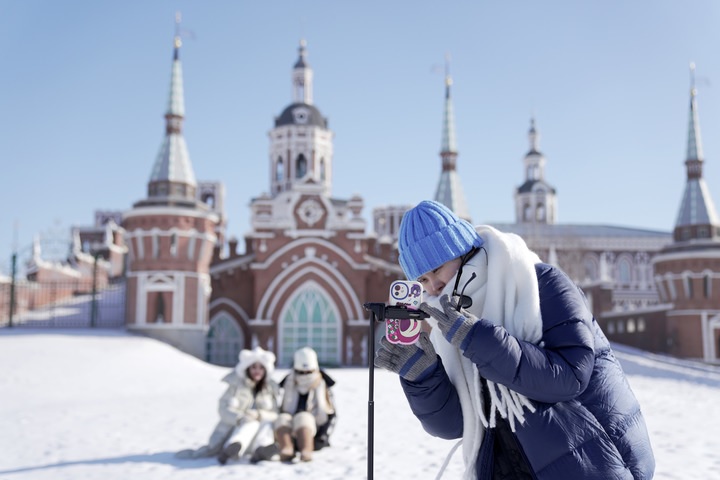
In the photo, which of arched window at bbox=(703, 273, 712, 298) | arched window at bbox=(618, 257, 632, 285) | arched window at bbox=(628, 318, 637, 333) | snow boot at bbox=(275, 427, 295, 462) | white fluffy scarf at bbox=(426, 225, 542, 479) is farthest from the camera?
arched window at bbox=(618, 257, 632, 285)

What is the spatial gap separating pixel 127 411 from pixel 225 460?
4.98 m

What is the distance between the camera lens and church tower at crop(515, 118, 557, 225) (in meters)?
50.3

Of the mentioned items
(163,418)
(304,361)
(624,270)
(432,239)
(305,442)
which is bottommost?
(163,418)

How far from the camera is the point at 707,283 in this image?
2691 centimetres

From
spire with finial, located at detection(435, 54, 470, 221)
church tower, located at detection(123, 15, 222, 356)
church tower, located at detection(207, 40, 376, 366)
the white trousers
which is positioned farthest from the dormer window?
the white trousers

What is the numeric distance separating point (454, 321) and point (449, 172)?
27.3 metres

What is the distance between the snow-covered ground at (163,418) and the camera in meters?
7.43

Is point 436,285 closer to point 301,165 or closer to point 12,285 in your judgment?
point 12,285

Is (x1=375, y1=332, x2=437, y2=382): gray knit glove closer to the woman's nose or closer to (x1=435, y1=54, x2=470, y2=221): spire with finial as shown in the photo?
the woman's nose

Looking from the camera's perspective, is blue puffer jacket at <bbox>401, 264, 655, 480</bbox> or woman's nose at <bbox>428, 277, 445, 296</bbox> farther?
woman's nose at <bbox>428, 277, 445, 296</bbox>

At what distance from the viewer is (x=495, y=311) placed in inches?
98.5

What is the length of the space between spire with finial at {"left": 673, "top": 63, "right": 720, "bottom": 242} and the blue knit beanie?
27895 mm

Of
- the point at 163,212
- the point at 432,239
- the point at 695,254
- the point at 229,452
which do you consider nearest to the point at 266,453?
the point at 229,452

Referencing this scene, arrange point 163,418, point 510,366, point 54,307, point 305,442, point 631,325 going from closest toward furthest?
point 510,366
point 305,442
point 163,418
point 54,307
point 631,325
